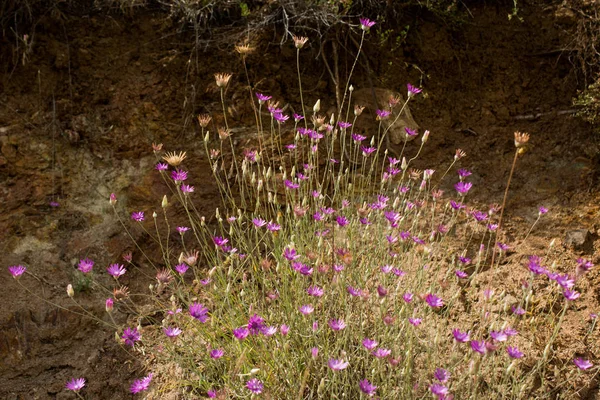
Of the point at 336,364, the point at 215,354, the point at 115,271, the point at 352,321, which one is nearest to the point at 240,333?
the point at 215,354

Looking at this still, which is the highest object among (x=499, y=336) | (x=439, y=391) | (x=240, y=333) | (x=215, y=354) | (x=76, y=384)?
(x=499, y=336)

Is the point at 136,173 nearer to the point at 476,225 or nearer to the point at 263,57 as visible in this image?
the point at 263,57

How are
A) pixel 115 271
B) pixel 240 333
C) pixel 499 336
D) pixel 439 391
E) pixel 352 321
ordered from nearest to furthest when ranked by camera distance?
1. pixel 439 391
2. pixel 499 336
3. pixel 240 333
4. pixel 352 321
5. pixel 115 271

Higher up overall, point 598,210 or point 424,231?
point 598,210

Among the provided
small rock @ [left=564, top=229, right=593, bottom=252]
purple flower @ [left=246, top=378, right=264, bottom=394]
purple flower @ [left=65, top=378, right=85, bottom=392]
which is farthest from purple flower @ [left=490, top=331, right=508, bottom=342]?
purple flower @ [left=65, top=378, right=85, bottom=392]

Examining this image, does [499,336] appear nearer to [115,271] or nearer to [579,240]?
[579,240]

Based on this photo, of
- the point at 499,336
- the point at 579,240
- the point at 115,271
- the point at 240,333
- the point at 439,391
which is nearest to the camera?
the point at 439,391

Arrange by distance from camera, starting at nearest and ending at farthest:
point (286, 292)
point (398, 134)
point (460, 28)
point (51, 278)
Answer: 1. point (286, 292)
2. point (51, 278)
3. point (398, 134)
4. point (460, 28)

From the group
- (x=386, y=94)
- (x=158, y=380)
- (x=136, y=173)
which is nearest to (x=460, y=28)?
(x=386, y=94)

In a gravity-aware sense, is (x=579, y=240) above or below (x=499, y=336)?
below

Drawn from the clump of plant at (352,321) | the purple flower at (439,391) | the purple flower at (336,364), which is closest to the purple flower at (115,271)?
the clump of plant at (352,321)
